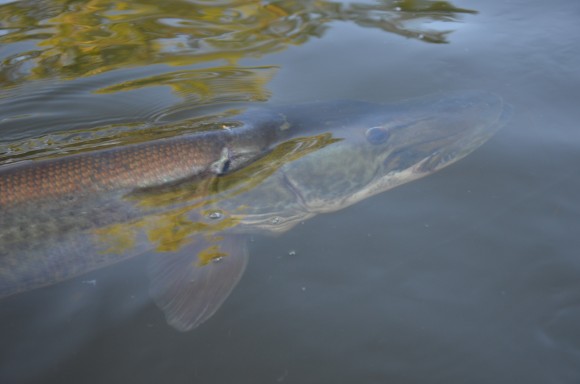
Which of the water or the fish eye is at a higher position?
the fish eye

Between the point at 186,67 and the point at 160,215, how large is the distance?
89.6 inches

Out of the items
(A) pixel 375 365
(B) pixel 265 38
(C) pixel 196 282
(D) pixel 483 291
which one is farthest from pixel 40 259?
(B) pixel 265 38

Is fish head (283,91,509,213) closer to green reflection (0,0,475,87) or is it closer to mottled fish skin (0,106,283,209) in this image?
mottled fish skin (0,106,283,209)

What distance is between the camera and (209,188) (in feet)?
10.6

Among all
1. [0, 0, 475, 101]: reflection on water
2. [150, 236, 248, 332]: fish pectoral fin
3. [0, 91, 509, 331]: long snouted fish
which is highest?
[0, 0, 475, 101]: reflection on water

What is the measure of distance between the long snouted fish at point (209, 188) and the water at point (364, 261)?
0.11 meters

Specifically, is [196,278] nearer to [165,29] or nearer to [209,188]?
[209,188]

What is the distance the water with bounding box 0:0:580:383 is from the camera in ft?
7.66

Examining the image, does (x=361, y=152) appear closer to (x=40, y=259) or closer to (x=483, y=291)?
(x=483, y=291)

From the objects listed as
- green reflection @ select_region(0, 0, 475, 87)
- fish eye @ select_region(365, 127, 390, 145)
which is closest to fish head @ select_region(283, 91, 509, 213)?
fish eye @ select_region(365, 127, 390, 145)

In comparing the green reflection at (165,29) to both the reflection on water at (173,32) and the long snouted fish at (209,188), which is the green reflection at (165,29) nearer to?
the reflection on water at (173,32)

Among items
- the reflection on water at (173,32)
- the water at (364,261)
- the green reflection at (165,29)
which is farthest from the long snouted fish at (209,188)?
the green reflection at (165,29)

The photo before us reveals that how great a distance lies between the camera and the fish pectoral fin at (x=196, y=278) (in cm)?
263

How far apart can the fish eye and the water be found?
1.21 feet
